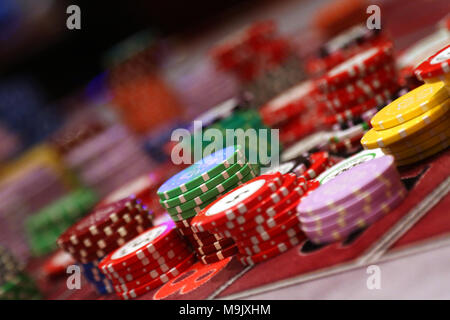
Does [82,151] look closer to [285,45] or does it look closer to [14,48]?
[285,45]

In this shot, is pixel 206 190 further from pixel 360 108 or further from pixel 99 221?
pixel 360 108

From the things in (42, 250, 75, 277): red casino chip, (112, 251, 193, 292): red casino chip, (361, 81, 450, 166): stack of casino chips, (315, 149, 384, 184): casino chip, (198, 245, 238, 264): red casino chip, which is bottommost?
(42, 250, 75, 277): red casino chip

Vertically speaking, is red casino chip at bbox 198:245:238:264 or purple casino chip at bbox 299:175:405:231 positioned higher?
purple casino chip at bbox 299:175:405:231

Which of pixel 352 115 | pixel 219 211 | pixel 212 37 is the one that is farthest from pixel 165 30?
pixel 219 211

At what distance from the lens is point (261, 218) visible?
3.83 meters

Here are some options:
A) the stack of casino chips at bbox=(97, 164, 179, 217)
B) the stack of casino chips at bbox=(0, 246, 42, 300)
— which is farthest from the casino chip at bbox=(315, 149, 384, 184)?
the stack of casino chips at bbox=(0, 246, 42, 300)

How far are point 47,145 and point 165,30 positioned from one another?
8.65 m

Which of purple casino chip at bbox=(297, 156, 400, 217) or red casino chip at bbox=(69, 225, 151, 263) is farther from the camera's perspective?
red casino chip at bbox=(69, 225, 151, 263)

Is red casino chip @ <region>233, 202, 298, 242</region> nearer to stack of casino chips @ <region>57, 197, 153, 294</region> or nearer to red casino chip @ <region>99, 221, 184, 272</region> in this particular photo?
red casino chip @ <region>99, 221, 184, 272</region>

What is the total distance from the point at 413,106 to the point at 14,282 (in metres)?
4.50

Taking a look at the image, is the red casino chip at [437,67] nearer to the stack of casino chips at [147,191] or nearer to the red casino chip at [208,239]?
the red casino chip at [208,239]

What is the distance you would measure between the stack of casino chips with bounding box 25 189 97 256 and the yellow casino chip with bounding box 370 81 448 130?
6.00 meters

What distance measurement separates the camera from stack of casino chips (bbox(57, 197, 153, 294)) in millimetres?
5340
